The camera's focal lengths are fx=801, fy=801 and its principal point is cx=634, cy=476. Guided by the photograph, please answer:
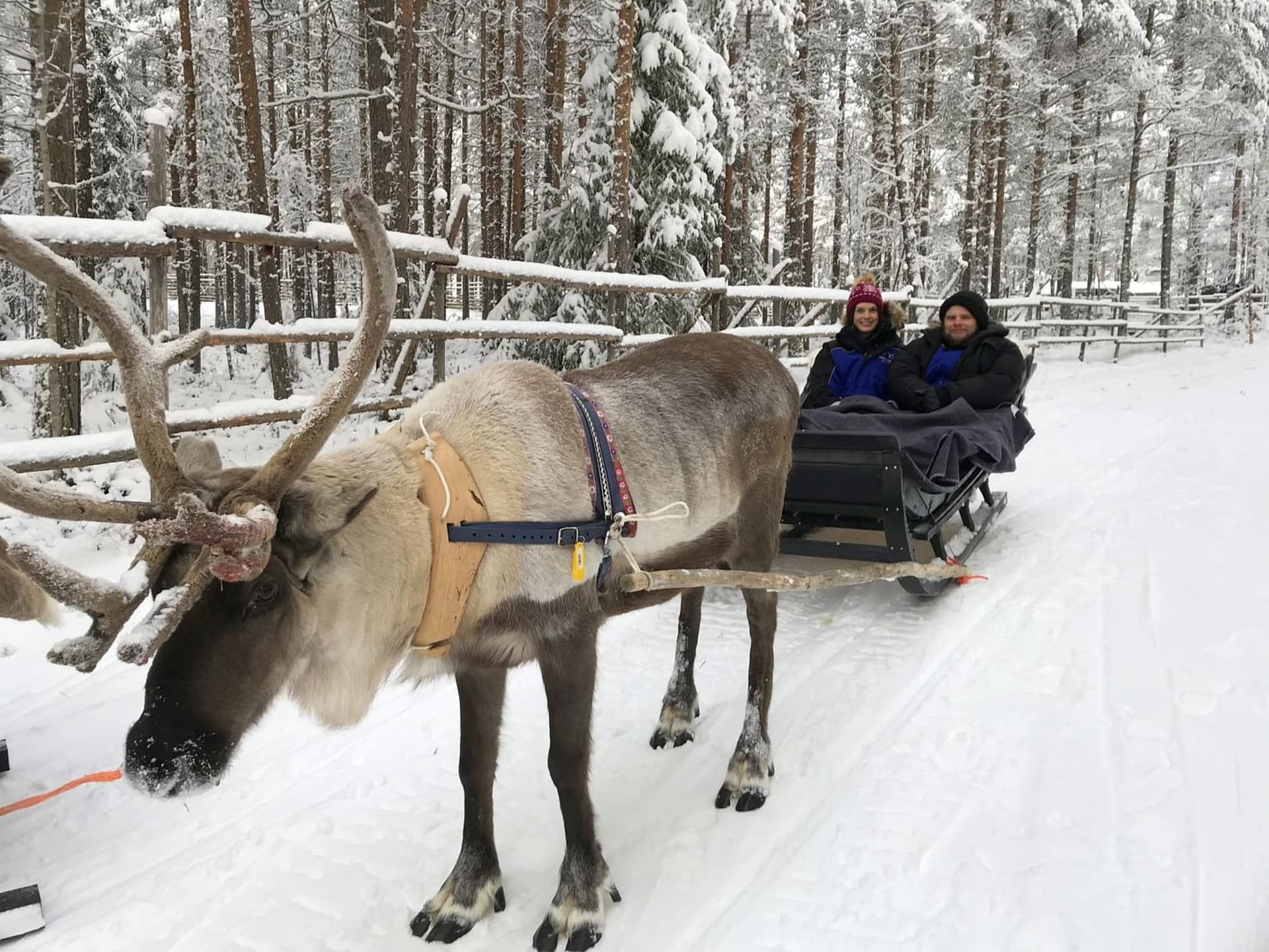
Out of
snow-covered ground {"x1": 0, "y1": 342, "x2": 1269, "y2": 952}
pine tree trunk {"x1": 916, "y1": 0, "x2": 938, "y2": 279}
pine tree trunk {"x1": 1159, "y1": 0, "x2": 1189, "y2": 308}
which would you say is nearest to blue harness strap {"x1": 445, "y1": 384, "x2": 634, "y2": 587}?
snow-covered ground {"x1": 0, "y1": 342, "x2": 1269, "y2": 952}

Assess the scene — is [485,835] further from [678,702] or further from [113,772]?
[113,772]

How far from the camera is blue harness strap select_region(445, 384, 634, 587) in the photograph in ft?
6.63

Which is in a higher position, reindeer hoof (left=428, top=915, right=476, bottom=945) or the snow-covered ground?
the snow-covered ground

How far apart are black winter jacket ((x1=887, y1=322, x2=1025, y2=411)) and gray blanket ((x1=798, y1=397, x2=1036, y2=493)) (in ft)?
0.37

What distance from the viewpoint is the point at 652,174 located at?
1161 centimetres

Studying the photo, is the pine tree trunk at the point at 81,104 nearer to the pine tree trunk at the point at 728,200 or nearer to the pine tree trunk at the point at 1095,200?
the pine tree trunk at the point at 728,200

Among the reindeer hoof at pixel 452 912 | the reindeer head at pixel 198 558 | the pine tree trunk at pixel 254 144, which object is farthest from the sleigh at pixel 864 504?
the pine tree trunk at pixel 254 144

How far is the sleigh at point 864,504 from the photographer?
401 cm

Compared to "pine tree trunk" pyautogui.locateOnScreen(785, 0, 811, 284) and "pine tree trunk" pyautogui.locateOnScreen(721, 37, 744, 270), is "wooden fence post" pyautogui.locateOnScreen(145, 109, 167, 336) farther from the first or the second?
"pine tree trunk" pyautogui.locateOnScreen(785, 0, 811, 284)

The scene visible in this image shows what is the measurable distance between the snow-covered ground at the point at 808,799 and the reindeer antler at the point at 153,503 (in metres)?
1.20

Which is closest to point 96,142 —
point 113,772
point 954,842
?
point 113,772

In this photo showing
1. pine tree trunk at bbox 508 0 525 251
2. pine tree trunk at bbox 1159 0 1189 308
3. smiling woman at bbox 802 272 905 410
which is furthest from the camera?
pine tree trunk at bbox 1159 0 1189 308

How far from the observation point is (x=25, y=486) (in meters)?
1.64

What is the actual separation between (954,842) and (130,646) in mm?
2309
